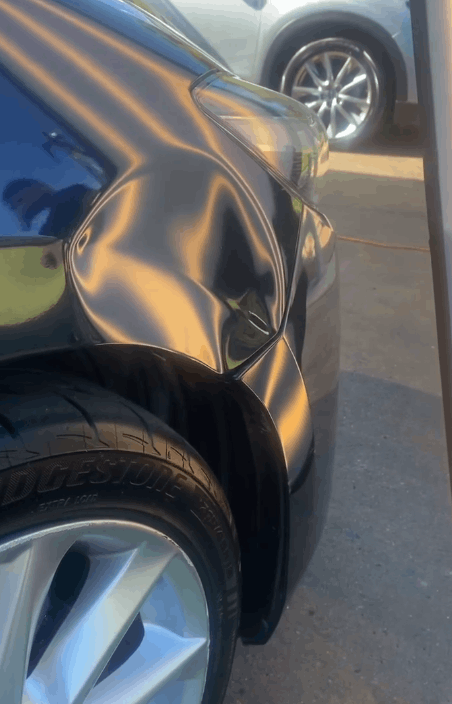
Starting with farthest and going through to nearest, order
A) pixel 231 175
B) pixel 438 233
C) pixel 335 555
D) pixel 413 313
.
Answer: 1. pixel 413 313
2. pixel 335 555
3. pixel 438 233
4. pixel 231 175

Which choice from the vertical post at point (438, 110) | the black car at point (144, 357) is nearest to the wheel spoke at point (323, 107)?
the vertical post at point (438, 110)

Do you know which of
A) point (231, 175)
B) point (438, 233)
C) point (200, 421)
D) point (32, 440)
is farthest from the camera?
point (438, 233)

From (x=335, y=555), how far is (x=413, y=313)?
66.4 inches

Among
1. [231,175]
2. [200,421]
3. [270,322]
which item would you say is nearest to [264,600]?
[200,421]

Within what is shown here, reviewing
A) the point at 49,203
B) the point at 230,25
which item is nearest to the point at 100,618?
the point at 49,203

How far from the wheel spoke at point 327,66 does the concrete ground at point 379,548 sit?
2.51 m

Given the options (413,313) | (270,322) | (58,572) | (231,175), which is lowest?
(413,313)

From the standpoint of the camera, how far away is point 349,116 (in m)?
5.64

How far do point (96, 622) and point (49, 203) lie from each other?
615 mm

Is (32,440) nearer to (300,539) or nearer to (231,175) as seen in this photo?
(231,175)

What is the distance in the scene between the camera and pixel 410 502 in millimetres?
2223

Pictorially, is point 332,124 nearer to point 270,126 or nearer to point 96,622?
point 270,126

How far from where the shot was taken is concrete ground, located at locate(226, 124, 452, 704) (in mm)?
1675

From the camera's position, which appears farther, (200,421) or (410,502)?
(410,502)
